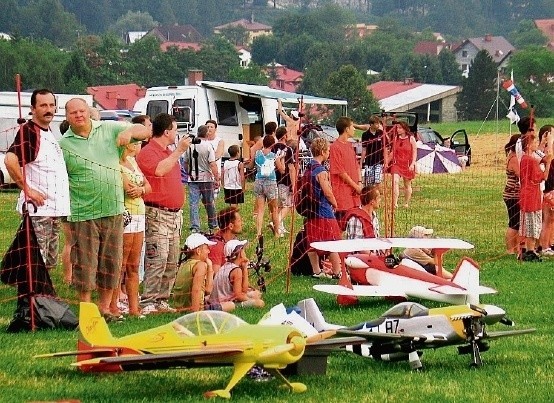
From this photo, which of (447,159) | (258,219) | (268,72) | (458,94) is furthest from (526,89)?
(258,219)

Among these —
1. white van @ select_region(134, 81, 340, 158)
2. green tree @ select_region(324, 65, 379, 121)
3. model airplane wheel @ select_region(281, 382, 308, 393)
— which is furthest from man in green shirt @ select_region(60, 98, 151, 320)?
green tree @ select_region(324, 65, 379, 121)

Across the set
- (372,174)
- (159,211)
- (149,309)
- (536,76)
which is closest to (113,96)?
(536,76)

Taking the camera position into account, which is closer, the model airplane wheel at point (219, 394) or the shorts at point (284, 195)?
the model airplane wheel at point (219, 394)

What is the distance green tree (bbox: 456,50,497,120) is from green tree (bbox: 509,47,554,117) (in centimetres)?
232

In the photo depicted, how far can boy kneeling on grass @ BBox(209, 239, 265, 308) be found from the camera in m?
12.9

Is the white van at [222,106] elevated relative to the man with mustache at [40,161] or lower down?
lower down

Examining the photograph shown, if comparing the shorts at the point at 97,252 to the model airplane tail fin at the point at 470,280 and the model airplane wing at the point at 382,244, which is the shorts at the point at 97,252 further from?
the model airplane tail fin at the point at 470,280

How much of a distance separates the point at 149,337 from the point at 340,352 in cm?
188

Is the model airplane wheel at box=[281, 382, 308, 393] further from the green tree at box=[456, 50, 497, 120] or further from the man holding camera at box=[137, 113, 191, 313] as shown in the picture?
the green tree at box=[456, 50, 497, 120]

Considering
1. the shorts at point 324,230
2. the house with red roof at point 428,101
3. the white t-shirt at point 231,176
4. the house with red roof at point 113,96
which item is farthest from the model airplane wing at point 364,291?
the house with red roof at point 428,101

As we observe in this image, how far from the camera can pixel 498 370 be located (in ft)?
32.0

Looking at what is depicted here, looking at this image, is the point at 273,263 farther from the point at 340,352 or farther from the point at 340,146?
the point at 340,352

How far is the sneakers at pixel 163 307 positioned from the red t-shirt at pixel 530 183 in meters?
6.37

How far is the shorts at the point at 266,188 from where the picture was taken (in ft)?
65.2
